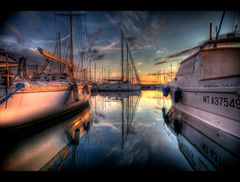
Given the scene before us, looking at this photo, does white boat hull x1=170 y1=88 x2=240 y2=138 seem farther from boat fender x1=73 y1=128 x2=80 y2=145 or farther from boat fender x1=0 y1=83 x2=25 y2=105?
boat fender x1=0 y1=83 x2=25 y2=105

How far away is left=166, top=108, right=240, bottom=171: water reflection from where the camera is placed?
2.28m

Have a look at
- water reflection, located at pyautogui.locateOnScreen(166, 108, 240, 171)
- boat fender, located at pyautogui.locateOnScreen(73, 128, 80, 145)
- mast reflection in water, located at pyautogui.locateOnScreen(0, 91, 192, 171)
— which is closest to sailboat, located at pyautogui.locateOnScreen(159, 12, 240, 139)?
water reflection, located at pyautogui.locateOnScreen(166, 108, 240, 171)

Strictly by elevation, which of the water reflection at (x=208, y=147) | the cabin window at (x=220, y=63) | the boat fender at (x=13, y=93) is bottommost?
the water reflection at (x=208, y=147)

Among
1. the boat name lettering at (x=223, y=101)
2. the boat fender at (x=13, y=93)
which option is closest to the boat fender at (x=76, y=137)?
the boat fender at (x=13, y=93)

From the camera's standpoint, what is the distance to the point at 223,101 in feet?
11.0

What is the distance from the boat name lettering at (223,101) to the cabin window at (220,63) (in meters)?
1.02

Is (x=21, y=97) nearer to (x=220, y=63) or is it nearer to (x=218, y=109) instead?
(x=218, y=109)

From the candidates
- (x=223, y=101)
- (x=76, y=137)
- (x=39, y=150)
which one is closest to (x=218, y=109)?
(x=223, y=101)

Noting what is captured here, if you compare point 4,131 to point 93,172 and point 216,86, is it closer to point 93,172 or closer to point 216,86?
point 93,172

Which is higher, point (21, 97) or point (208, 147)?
point (21, 97)

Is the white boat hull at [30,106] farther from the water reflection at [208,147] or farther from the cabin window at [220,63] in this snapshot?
the cabin window at [220,63]

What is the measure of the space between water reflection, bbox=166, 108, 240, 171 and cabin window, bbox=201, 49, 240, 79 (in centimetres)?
198

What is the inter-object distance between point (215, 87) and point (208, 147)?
174 centimetres

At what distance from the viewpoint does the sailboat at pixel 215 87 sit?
A: 10.3 ft
